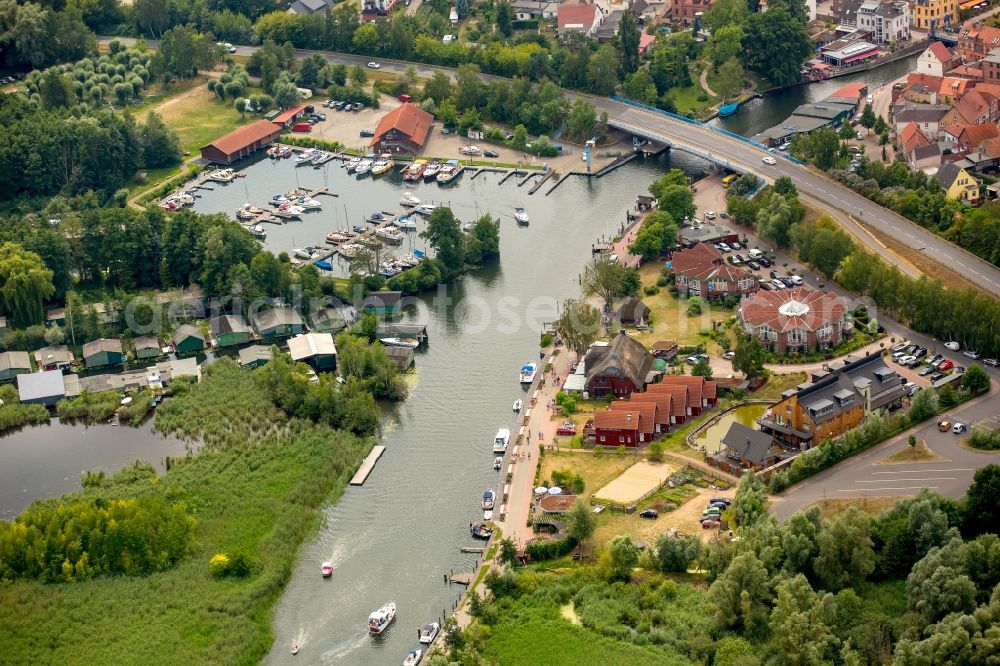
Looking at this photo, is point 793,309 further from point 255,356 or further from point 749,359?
point 255,356

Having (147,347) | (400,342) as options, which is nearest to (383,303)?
(400,342)

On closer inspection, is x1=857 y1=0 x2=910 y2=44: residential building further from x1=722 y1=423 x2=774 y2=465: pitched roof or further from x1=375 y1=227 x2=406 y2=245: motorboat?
x1=722 y1=423 x2=774 y2=465: pitched roof

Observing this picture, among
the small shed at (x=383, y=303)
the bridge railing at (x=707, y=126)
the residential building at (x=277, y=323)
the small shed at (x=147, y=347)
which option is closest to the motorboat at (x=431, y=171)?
the bridge railing at (x=707, y=126)

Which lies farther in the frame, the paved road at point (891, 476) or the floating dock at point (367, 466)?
the floating dock at point (367, 466)

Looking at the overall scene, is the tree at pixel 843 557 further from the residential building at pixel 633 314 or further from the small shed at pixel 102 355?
the small shed at pixel 102 355

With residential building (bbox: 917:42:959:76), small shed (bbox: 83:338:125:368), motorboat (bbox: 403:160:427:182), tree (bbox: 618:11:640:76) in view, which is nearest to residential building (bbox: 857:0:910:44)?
residential building (bbox: 917:42:959:76)

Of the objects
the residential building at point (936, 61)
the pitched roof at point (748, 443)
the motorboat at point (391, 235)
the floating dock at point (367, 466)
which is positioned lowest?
the floating dock at point (367, 466)
